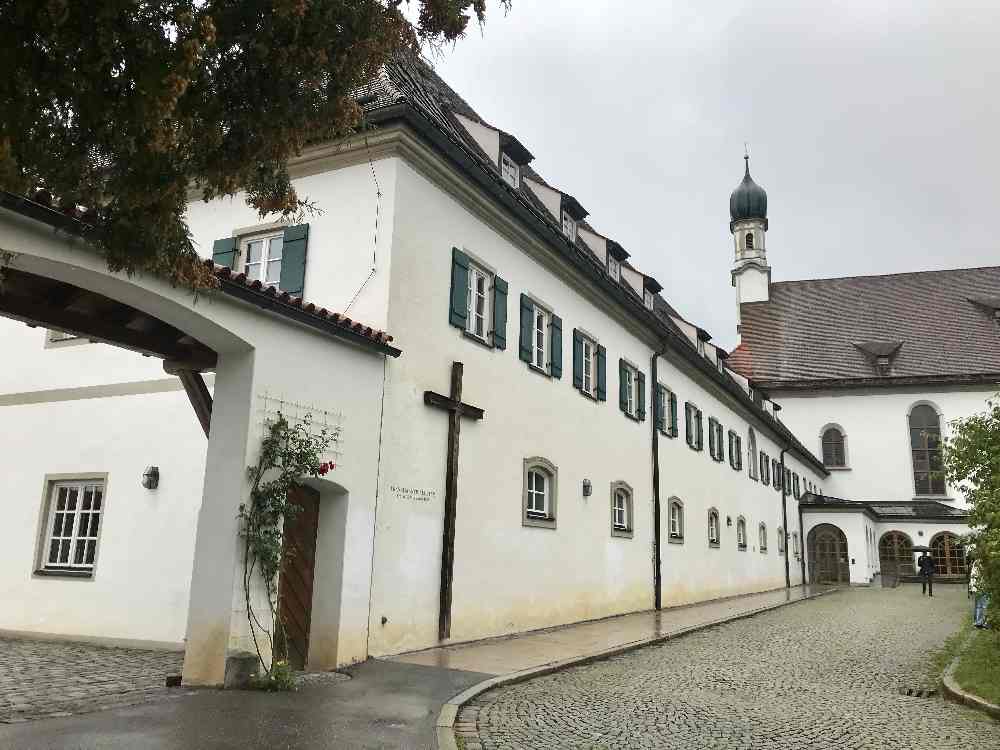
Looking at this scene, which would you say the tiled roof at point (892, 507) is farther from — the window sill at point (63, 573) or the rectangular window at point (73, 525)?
the window sill at point (63, 573)

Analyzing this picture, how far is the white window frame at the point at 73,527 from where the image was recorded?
12531mm

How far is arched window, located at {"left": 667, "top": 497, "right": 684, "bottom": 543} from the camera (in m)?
22.2

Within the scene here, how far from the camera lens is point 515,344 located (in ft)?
47.8

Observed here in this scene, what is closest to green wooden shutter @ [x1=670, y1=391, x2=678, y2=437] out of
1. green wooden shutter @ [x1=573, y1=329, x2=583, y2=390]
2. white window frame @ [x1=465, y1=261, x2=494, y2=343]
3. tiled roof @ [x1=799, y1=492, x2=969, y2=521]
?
green wooden shutter @ [x1=573, y1=329, x2=583, y2=390]

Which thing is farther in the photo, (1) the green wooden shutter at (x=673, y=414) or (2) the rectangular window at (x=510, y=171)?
(1) the green wooden shutter at (x=673, y=414)

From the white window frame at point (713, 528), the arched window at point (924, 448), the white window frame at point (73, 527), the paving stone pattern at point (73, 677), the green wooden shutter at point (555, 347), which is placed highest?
the arched window at point (924, 448)

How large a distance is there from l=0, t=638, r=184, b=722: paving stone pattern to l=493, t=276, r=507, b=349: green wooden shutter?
6.40 metres

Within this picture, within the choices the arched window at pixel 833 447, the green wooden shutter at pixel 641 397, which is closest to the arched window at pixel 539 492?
the green wooden shutter at pixel 641 397

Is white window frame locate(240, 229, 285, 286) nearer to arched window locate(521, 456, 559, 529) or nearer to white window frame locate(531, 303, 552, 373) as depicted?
white window frame locate(531, 303, 552, 373)

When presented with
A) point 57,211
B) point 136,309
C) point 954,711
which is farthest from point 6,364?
point 954,711

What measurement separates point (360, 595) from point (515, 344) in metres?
5.73

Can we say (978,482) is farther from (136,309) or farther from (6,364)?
(6,364)

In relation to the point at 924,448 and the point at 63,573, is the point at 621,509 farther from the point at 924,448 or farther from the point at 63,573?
the point at 924,448

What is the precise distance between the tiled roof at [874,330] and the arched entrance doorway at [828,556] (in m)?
10.4
